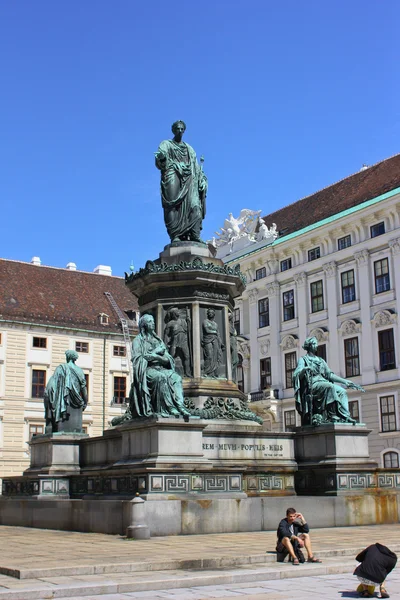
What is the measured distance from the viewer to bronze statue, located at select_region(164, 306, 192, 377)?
58.4 ft

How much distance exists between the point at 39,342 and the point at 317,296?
18808 mm

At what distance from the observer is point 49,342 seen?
2199 inches

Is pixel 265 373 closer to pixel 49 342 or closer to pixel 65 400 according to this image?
pixel 49 342

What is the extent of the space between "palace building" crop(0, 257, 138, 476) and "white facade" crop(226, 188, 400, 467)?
9.20 m

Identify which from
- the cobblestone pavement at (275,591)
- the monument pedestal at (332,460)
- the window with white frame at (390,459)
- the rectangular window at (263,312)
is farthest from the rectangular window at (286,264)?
the cobblestone pavement at (275,591)

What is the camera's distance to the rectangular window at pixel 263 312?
56062mm

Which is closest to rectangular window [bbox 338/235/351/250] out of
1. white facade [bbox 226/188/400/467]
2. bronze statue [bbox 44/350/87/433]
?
white facade [bbox 226/188/400/467]

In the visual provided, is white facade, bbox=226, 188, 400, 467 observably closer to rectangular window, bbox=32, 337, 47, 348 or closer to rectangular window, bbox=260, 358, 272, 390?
rectangular window, bbox=260, 358, 272, 390

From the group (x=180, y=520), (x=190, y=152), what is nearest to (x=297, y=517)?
(x=180, y=520)

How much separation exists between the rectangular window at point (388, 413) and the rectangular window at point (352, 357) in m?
2.90

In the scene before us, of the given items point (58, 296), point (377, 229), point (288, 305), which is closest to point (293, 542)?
point (377, 229)

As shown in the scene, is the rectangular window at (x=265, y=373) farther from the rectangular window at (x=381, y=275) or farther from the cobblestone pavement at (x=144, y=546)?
the cobblestone pavement at (x=144, y=546)

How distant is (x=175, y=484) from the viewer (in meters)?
14.7

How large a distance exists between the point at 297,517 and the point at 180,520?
3286 mm
